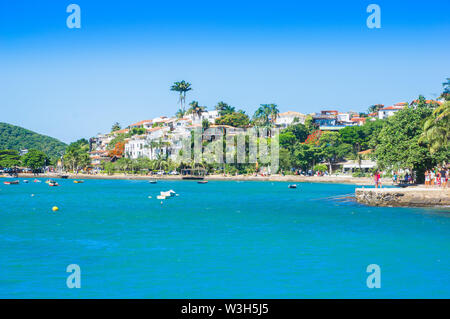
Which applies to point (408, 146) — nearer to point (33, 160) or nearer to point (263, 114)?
point (263, 114)

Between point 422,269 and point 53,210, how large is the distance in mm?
41744

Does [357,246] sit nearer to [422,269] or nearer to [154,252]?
[422,269]

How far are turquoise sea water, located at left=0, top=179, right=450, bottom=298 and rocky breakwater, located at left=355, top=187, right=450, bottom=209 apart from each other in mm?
2704

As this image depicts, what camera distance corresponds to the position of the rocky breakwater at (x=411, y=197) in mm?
48531

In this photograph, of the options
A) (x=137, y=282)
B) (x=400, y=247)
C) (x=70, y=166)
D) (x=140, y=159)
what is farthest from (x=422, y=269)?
(x=70, y=166)

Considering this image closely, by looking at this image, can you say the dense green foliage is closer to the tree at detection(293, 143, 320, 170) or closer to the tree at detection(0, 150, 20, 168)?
the tree at detection(293, 143, 320, 170)

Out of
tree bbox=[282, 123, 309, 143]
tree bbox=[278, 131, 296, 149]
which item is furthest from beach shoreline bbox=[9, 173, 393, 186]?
tree bbox=[282, 123, 309, 143]

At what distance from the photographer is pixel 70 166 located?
177 meters

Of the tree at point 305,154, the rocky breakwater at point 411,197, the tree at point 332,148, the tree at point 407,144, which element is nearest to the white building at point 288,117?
the tree at point 332,148

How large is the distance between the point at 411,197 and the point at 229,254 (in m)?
28.1

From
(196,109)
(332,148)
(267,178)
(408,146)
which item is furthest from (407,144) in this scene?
(196,109)

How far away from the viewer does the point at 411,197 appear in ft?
163

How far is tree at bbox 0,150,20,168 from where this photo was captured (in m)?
172
